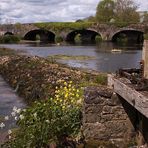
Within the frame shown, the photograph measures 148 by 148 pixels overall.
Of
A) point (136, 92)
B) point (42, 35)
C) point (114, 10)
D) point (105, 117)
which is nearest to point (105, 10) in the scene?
point (114, 10)

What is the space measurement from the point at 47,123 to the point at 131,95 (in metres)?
1.82

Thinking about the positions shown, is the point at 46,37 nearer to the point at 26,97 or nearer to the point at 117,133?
the point at 26,97

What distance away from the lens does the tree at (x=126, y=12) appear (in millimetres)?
103188

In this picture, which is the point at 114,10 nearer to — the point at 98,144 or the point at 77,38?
the point at 77,38

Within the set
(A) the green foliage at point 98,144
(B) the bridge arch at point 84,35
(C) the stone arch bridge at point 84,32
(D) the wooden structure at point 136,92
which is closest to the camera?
(D) the wooden structure at point 136,92

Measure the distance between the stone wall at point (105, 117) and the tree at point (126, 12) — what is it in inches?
3626

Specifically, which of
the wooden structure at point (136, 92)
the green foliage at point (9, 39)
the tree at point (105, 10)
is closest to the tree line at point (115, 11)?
the tree at point (105, 10)

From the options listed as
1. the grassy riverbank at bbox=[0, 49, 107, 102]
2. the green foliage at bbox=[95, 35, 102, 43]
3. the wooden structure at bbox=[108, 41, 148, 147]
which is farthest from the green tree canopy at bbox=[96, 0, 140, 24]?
the wooden structure at bbox=[108, 41, 148, 147]

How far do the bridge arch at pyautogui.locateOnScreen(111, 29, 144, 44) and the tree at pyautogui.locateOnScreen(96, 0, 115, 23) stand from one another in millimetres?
16167

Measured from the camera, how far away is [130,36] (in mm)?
90125

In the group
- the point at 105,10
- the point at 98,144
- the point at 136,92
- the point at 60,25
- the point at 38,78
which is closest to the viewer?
the point at 136,92

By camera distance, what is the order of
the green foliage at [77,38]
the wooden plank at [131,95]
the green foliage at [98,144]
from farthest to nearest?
the green foliage at [77,38]
the green foliage at [98,144]
the wooden plank at [131,95]

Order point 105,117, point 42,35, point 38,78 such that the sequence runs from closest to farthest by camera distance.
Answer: point 105,117 → point 38,78 → point 42,35

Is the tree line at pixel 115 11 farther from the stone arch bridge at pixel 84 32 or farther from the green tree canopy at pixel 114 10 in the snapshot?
the stone arch bridge at pixel 84 32
